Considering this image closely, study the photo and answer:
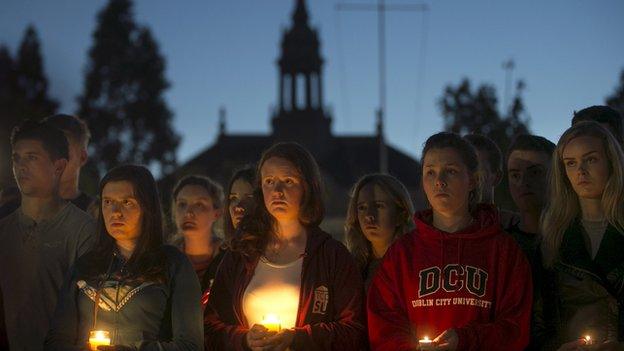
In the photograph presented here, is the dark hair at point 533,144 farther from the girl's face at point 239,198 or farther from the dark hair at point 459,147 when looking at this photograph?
the girl's face at point 239,198

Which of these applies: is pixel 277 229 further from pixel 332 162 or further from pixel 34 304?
pixel 332 162

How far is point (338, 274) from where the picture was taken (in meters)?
5.63

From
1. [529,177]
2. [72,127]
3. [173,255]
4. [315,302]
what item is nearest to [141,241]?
[173,255]

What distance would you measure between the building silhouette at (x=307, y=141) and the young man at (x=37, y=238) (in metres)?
37.4

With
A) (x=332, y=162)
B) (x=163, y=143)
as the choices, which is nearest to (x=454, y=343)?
(x=163, y=143)

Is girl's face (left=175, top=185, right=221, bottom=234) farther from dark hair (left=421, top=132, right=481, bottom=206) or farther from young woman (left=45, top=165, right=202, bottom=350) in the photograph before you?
dark hair (left=421, top=132, right=481, bottom=206)

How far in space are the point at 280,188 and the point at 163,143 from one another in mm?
55077

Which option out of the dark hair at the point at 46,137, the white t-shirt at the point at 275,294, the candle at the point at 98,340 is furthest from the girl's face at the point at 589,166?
the dark hair at the point at 46,137

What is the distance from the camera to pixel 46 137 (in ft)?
21.3

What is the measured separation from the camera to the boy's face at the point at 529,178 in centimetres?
661

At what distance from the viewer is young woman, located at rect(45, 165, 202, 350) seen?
5.39m

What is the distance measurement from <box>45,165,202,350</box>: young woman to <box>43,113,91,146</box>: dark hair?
71.1 inches

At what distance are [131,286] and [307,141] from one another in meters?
57.9

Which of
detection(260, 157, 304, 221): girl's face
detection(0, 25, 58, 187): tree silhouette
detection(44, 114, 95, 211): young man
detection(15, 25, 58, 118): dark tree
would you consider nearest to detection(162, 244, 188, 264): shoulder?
detection(260, 157, 304, 221): girl's face
